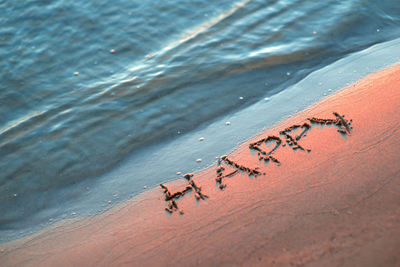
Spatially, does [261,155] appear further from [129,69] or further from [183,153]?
[129,69]

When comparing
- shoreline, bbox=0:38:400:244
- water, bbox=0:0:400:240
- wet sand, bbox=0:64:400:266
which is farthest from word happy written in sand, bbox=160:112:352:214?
water, bbox=0:0:400:240

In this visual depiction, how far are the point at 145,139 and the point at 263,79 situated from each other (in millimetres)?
1930

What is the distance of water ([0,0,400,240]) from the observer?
4.65m

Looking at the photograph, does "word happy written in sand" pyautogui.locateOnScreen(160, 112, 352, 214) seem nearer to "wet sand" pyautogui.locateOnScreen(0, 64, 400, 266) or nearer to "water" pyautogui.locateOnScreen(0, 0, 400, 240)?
"wet sand" pyautogui.locateOnScreen(0, 64, 400, 266)

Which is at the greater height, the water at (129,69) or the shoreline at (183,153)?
the water at (129,69)

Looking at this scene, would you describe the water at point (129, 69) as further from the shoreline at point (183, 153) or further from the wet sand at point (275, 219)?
the wet sand at point (275, 219)

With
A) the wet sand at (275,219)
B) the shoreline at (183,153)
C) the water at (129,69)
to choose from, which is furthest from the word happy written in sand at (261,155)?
the water at (129,69)

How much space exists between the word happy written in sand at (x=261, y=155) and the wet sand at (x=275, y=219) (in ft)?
0.15

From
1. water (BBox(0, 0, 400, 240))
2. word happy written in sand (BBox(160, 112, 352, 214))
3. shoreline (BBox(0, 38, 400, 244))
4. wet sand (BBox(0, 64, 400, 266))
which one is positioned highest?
water (BBox(0, 0, 400, 240))

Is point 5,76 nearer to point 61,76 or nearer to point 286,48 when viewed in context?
Answer: point 61,76

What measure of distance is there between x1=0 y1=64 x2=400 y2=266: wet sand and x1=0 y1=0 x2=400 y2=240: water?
53 centimetres

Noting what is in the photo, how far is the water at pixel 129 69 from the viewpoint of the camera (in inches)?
183

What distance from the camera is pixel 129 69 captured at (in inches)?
247

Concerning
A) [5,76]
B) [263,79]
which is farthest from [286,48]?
[5,76]
